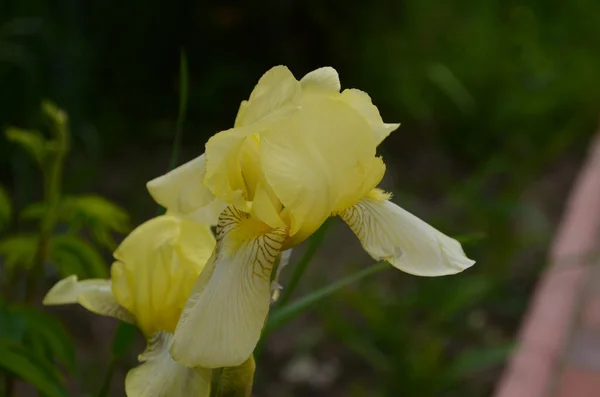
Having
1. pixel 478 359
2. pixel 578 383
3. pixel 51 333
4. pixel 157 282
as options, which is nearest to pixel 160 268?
pixel 157 282

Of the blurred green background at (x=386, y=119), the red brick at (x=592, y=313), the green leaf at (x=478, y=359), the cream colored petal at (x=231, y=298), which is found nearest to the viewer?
the cream colored petal at (x=231, y=298)

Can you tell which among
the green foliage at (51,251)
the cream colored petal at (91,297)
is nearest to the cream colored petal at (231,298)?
the cream colored petal at (91,297)

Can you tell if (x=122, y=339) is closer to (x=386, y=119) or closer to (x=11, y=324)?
(x=11, y=324)

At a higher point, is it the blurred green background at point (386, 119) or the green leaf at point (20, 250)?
the green leaf at point (20, 250)

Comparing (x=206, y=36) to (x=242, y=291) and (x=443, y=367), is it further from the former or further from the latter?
(x=242, y=291)

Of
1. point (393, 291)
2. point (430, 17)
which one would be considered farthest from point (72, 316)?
point (430, 17)

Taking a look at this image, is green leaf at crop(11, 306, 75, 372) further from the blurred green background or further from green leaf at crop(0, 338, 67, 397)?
the blurred green background

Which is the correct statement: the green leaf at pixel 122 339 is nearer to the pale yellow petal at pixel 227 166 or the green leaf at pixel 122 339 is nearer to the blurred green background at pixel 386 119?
the pale yellow petal at pixel 227 166
